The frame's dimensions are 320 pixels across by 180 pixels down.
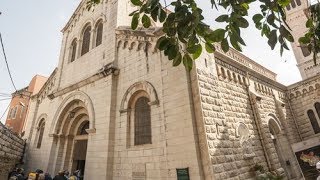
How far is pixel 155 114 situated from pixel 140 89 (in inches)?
54.2

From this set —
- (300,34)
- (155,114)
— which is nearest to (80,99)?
(155,114)

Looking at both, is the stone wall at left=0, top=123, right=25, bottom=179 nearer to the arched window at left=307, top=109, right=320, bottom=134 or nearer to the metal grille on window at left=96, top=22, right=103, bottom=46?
the metal grille on window at left=96, top=22, right=103, bottom=46

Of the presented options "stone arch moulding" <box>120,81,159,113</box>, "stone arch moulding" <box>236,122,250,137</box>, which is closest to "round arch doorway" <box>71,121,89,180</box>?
"stone arch moulding" <box>120,81,159,113</box>

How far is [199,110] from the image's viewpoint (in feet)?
22.3

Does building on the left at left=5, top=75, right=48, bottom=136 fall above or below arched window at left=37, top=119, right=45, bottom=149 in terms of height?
above

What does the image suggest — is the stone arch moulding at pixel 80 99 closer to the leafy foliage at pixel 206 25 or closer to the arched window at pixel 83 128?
the arched window at pixel 83 128

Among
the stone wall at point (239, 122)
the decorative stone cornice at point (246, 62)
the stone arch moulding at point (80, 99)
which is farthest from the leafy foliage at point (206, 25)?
the decorative stone cornice at point (246, 62)

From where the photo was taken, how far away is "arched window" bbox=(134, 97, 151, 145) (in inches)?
320

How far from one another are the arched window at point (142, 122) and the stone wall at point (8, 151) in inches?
270

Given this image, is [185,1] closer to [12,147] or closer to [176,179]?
[176,179]

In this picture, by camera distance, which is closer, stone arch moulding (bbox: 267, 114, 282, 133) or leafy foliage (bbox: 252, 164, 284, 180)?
leafy foliage (bbox: 252, 164, 284, 180)

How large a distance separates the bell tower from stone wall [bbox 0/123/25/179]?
29.2m

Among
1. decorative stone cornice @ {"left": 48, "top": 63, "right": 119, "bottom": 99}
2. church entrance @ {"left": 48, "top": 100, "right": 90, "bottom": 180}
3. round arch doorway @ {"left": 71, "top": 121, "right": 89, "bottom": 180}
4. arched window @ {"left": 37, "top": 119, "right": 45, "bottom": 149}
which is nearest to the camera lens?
decorative stone cornice @ {"left": 48, "top": 63, "right": 119, "bottom": 99}

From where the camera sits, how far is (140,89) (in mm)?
8609
